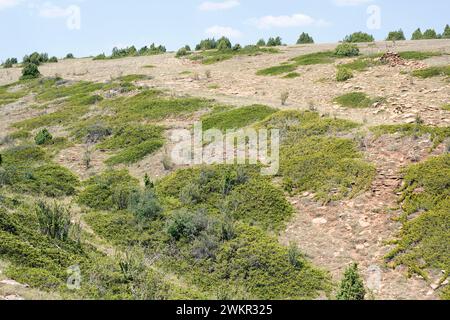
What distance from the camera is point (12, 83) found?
168 ft

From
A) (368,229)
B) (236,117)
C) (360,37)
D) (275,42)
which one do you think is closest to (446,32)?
(360,37)

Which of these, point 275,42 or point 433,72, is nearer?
point 433,72

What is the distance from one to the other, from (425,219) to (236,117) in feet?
43.2

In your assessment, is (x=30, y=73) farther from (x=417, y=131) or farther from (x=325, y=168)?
(x=417, y=131)

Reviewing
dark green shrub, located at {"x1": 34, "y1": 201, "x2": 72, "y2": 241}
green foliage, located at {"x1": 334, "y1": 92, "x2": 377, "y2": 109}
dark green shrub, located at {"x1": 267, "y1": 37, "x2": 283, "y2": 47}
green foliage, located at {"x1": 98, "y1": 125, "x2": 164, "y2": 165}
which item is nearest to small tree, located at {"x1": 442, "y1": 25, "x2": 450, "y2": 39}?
dark green shrub, located at {"x1": 267, "y1": 37, "x2": 283, "y2": 47}

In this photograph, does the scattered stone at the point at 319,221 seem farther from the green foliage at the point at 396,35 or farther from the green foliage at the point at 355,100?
the green foliage at the point at 396,35

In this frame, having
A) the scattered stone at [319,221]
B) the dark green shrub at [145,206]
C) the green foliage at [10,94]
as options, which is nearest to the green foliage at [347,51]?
the dark green shrub at [145,206]

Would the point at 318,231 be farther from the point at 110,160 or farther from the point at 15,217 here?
the point at 110,160

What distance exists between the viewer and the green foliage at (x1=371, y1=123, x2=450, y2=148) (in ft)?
57.7

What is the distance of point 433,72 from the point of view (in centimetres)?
2797

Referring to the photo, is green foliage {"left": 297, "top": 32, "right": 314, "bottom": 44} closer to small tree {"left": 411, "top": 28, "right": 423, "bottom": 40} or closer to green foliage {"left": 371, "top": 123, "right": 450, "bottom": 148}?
small tree {"left": 411, "top": 28, "right": 423, "bottom": 40}

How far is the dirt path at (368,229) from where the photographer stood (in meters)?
12.2

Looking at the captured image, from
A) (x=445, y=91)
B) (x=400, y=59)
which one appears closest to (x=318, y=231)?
(x=445, y=91)
